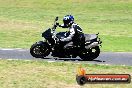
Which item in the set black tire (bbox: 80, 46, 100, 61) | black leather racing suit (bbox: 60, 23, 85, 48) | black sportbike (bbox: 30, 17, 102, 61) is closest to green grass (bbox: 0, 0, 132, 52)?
black tire (bbox: 80, 46, 100, 61)

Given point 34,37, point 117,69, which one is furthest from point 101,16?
point 117,69

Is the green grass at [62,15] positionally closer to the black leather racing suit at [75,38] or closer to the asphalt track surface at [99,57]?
the asphalt track surface at [99,57]

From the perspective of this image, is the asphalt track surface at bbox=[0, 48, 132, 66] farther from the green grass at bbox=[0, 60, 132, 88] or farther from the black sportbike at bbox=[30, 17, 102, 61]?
the green grass at bbox=[0, 60, 132, 88]

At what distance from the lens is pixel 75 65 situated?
59.9 ft

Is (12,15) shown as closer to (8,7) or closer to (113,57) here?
(8,7)

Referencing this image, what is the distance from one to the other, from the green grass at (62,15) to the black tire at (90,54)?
14.0ft

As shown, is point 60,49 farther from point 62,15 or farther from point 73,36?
point 62,15

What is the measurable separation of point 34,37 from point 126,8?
2912cm

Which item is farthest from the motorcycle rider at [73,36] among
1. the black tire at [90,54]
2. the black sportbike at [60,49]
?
the black tire at [90,54]

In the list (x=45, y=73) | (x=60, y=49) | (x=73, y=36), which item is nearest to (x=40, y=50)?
(x=60, y=49)

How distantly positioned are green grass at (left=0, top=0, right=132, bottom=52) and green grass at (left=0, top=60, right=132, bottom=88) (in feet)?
20.6

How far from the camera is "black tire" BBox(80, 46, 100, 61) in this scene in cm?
1998

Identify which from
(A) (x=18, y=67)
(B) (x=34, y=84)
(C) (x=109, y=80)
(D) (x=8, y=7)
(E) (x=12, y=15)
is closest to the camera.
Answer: (C) (x=109, y=80)

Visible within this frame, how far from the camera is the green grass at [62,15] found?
28.9 m
